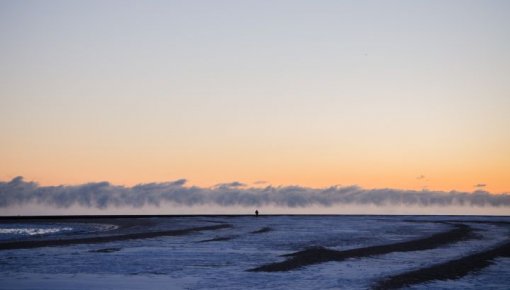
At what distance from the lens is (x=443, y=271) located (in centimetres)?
2227

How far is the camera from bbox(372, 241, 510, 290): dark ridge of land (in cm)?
1928

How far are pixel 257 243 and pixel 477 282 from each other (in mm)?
16897

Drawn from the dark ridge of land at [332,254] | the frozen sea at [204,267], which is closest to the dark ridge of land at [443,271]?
the frozen sea at [204,267]

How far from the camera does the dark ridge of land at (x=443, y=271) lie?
19281 mm

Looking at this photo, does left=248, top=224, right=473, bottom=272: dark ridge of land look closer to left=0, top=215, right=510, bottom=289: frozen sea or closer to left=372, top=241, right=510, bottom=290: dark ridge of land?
left=0, top=215, right=510, bottom=289: frozen sea

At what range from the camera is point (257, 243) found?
114 ft

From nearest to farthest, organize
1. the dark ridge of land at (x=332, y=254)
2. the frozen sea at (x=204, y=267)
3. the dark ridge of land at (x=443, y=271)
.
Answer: the frozen sea at (x=204, y=267), the dark ridge of land at (x=443, y=271), the dark ridge of land at (x=332, y=254)

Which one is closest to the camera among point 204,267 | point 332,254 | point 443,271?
point 443,271

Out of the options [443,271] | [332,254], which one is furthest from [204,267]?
[443,271]

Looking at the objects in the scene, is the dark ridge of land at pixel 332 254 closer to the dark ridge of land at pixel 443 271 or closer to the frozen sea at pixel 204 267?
the frozen sea at pixel 204 267

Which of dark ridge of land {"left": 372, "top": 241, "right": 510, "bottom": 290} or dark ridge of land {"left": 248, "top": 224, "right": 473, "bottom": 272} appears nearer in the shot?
dark ridge of land {"left": 372, "top": 241, "right": 510, "bottom": 290}

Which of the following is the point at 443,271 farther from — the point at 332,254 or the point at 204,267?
the point at 204,267

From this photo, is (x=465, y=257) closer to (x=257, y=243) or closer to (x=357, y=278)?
(x=357, y=278)

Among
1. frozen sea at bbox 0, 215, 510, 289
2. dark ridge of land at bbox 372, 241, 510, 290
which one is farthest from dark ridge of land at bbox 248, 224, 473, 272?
dark ridge of land at bbox 372, 241, 510, 290
